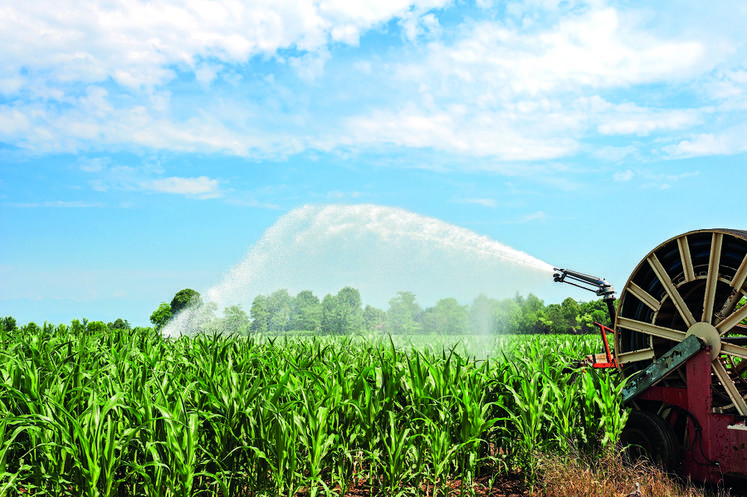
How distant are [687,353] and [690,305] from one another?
1131 millimetres

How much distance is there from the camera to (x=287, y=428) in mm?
4512

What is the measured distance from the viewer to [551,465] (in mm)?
5375

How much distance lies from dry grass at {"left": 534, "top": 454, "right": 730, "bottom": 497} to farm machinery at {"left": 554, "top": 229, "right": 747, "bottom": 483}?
321 mm

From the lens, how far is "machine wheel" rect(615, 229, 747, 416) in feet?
18.9

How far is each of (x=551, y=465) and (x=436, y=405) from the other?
1.32 meters

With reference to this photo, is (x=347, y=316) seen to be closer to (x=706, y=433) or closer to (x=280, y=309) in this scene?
(x=280, y=309)

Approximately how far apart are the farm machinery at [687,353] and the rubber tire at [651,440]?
0.01 metres

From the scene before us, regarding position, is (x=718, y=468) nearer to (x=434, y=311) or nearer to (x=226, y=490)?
(x=226, y=490)

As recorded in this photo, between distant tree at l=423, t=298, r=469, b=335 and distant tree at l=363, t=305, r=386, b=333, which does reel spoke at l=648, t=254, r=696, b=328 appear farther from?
distant tree at l=363, t=305, r=386, b=333

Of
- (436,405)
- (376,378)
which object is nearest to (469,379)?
(436,405)

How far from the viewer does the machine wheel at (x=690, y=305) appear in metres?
5.77

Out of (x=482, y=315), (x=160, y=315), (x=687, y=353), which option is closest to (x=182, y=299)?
(x=160, y=315)

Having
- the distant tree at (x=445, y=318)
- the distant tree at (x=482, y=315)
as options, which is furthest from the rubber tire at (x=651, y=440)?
the distant tree at (x=445, y=318)

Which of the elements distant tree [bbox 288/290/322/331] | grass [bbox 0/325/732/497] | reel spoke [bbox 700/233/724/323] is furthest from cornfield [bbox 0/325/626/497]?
distant tree [bbox 288/290/322/331]
